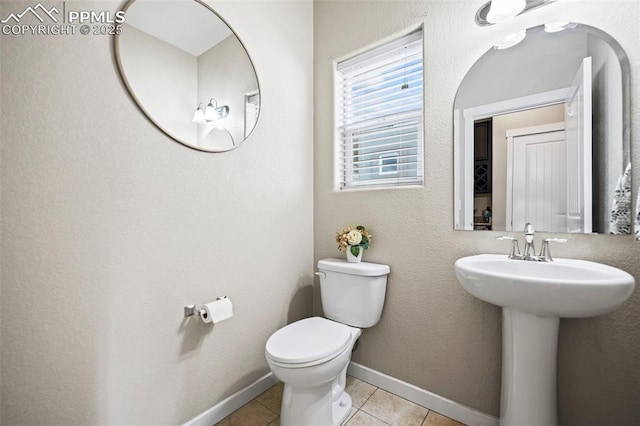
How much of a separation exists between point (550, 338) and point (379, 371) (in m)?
0.95

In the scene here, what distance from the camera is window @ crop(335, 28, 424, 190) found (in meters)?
1.58

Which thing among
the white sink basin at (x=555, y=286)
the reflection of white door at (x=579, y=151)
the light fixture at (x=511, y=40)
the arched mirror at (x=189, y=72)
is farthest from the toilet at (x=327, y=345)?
the light fixture at (x=511, y=40)

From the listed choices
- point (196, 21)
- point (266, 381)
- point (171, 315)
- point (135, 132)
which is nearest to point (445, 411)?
point (266, 381)

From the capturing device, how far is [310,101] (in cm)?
192

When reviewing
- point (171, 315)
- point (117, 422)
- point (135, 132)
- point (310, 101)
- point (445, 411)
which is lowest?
point (445, 411)

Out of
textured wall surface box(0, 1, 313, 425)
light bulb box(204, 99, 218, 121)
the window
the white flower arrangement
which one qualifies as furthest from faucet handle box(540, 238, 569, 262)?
light bulb box(204, 99, 218, 121)

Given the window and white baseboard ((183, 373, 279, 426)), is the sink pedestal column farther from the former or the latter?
white baseboard ((183, 373, 279, 426))

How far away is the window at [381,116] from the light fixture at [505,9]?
378 millimetres

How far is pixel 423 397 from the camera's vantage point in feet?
4.86

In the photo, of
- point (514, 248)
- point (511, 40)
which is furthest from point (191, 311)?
point (511, 40)

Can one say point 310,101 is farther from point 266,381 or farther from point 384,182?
point 266,381

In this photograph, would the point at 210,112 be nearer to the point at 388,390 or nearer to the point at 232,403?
the point at 232,403

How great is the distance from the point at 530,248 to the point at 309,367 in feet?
3.56

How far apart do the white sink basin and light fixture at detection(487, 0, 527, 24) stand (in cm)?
112
